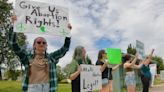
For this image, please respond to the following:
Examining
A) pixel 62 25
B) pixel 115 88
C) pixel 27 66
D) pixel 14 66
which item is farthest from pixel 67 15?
pixel 14 66

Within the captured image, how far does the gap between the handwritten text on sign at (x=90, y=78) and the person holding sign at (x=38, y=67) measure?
95.1 inches

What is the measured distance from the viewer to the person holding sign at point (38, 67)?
7680mm

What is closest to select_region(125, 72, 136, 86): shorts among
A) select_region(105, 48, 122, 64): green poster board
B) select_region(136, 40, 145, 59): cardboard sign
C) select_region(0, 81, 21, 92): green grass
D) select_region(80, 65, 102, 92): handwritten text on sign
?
select_region(105, 48, 122, 64): green poster board

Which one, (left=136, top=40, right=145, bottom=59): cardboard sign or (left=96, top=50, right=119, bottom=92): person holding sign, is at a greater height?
(left=136, top=40, right=145, bottom=59): cardboard sign

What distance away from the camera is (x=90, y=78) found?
10758 mm

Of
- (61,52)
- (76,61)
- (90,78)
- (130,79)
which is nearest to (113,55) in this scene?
(130,79)

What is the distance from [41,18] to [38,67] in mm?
1336

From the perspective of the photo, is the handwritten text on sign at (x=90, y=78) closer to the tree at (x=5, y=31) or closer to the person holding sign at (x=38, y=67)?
the person holding sign at (x=38, y=67)

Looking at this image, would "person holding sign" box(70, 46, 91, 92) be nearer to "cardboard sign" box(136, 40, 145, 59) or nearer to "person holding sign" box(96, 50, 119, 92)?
"person holding sign" box(96, 50, 119, 92)

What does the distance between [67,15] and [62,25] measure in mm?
227

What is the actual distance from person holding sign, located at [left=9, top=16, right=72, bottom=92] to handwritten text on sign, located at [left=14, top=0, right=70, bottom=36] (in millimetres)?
515

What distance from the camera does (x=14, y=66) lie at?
5062cm

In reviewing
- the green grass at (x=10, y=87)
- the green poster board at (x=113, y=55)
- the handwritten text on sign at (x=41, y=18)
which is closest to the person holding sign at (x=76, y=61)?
the handwritten text on sign at (x=41, y=18)

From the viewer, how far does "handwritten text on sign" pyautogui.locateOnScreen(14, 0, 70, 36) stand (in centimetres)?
845
